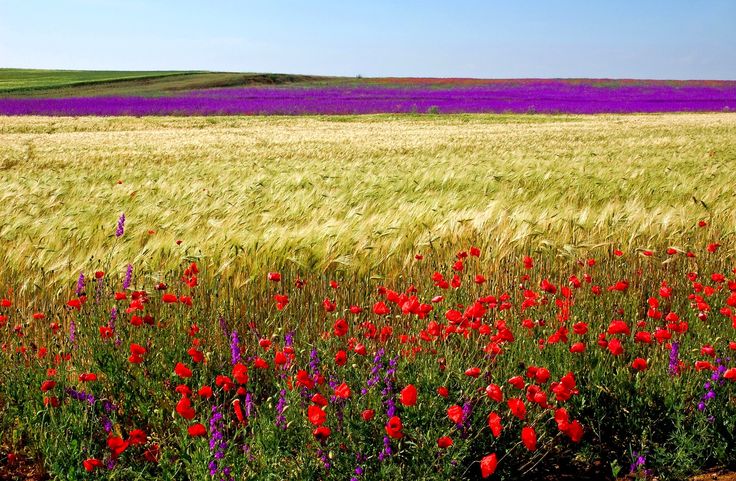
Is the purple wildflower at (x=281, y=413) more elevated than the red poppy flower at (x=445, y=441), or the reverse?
the red poppy flower at (x=445, y=441)

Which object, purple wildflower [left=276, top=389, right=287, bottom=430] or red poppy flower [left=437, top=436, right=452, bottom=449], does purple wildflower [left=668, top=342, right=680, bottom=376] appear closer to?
red poppy flower [left=437, top=436, right=452, bottom=449]

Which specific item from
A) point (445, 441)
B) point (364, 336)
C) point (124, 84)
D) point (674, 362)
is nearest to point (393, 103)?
point (124, 84)

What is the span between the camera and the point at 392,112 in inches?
1287

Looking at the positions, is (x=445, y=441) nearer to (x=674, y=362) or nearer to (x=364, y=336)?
(x=364, y=336)

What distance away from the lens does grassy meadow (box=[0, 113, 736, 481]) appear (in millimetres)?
2033

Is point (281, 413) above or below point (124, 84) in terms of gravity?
below

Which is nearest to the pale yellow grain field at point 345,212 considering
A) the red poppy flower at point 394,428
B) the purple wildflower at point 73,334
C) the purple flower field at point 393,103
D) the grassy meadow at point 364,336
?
the grassy meadow at point 364,336

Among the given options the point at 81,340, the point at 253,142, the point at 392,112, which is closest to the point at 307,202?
the point at 81,340

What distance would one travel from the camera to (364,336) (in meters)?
2.73

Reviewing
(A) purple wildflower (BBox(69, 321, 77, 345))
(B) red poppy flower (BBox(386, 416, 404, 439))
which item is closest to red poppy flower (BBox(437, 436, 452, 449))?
(B) red poppy flower (BBox(386, 416, 404, 439))

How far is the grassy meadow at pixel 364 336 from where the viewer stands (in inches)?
80.0

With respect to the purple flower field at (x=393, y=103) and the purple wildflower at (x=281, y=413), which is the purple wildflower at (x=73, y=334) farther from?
the purple flower field at (x=393, y=103)

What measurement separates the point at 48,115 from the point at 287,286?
30724mm

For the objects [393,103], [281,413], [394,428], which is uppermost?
[393,103]
